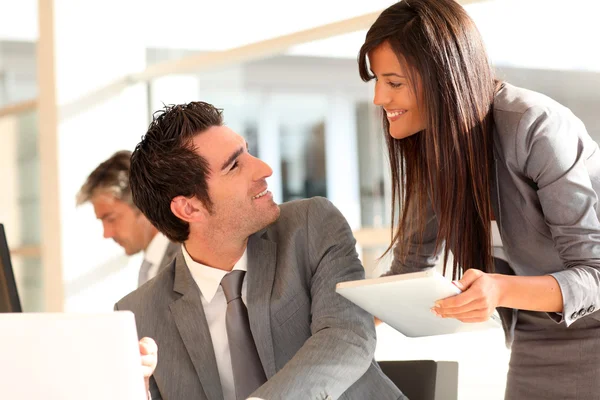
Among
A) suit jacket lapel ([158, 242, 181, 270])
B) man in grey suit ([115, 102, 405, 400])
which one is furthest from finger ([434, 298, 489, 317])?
suit jacket lapel ([158, 242, 181, 270])

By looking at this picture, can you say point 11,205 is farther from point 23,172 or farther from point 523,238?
point 523,238

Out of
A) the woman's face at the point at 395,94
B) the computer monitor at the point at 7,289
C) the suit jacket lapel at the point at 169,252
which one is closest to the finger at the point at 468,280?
the woman's face at the point at 395,94

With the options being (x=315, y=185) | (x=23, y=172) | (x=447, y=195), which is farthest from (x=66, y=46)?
(x=447, y=195)

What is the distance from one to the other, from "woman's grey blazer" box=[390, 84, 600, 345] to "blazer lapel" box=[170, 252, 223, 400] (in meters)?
0.73

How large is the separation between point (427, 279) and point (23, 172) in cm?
483

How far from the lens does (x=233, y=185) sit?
2199 millimetres

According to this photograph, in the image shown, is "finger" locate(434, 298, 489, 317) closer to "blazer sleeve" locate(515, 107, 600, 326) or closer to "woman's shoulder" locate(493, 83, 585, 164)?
"blazer sleeve" locate(515, 107, 600, 326)

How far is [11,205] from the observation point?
6.00 meters

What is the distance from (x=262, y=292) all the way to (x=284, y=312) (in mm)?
71

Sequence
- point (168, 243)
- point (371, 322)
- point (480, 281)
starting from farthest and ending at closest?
1. point (168, 243)
2. point (371, 322)
3. point (480, 281)

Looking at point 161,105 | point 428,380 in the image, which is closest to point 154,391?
point 428,380

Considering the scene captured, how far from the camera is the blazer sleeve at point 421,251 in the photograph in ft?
7.30

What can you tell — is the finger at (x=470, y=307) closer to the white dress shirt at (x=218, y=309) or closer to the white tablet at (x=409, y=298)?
the white tablet at (x=409, y=298)

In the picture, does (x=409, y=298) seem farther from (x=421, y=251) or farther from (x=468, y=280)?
(x=421, y=251)
